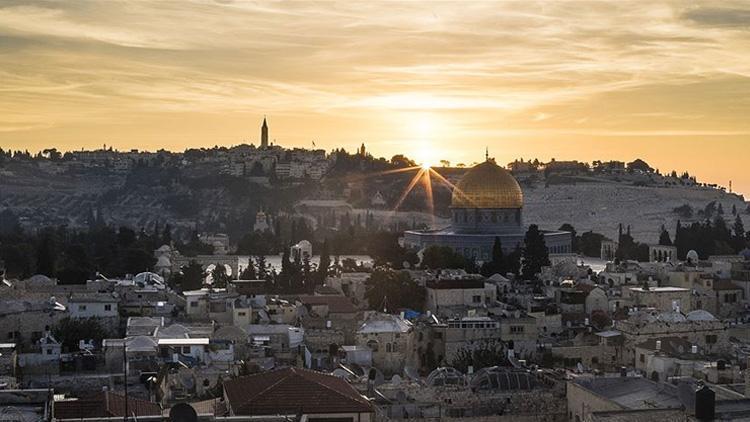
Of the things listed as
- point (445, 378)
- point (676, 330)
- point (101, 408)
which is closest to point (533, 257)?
point (676, 330)

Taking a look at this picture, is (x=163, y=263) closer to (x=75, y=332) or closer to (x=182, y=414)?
(x=75, y=332)

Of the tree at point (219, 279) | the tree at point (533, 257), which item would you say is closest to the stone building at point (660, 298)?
the tree at point (533, 257)

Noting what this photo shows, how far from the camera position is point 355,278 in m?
33.4

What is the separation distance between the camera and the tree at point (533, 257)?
3694 centimetres

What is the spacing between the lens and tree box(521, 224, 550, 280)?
36938mm

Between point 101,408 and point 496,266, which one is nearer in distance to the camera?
point 101,408

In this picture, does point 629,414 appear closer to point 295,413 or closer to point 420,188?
point 295,413

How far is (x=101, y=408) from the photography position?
1327cm

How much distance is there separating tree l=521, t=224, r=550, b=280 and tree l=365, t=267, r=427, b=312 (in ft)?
23.5

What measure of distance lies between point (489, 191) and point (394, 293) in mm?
17314

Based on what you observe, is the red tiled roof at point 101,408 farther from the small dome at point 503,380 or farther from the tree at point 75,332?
the tree at point 75,332

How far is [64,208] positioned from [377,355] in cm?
8253

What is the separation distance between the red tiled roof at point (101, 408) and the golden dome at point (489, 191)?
32.9m

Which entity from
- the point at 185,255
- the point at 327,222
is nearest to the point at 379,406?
the point at 185,255
